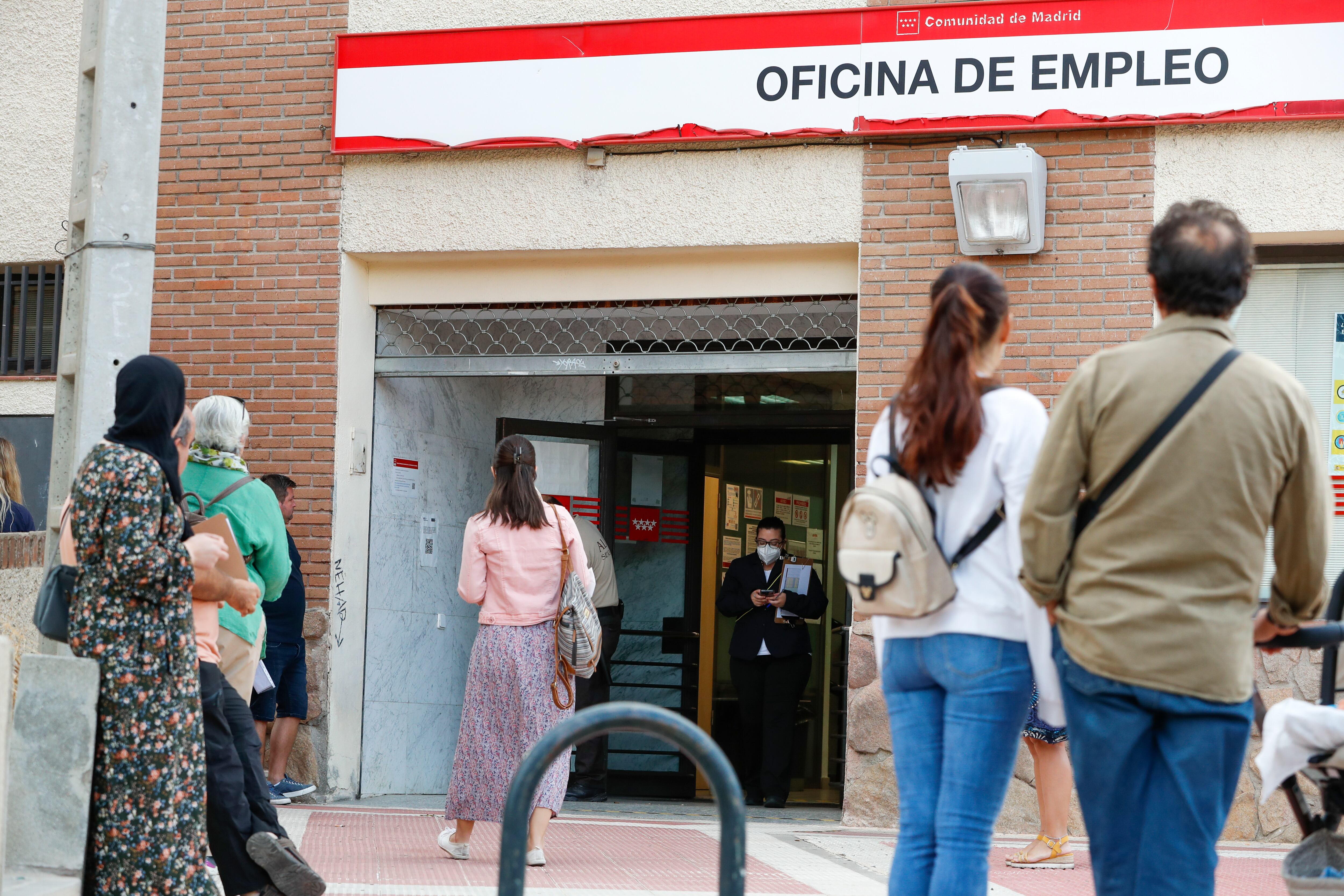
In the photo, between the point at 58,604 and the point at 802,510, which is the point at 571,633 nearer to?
the point at 58,604

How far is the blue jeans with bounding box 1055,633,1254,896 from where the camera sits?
2879 mm

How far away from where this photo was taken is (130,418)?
3775 millimetres

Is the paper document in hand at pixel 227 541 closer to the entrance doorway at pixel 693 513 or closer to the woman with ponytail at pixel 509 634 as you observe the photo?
the woman with ponytail at pixel 509 634

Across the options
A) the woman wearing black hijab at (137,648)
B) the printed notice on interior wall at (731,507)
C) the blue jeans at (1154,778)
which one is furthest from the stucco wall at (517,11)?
the blue jeans at (1154,778)

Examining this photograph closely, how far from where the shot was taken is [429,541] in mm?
9445

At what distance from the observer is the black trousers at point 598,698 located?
9.30 m

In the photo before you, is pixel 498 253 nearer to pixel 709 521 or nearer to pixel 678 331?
pixel 678 331

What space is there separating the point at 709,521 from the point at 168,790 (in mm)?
7120

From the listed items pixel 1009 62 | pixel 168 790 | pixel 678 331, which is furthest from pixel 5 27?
pixel 168 790

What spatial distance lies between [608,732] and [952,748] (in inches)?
32.4

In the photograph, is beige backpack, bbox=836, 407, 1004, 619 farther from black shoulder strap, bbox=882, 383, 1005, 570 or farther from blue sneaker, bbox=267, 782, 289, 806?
blue sneaker, bbox=267, 782, 289, 806

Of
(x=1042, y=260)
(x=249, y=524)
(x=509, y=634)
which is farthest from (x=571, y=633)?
(x=1042, y=260)

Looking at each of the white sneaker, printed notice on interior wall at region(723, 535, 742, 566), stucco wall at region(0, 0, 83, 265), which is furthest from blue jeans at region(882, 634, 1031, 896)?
stucco wall at region(0, 0, 83, 265)

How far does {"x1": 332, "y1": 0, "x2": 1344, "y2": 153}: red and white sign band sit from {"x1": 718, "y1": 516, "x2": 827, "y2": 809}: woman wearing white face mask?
10.3ft
